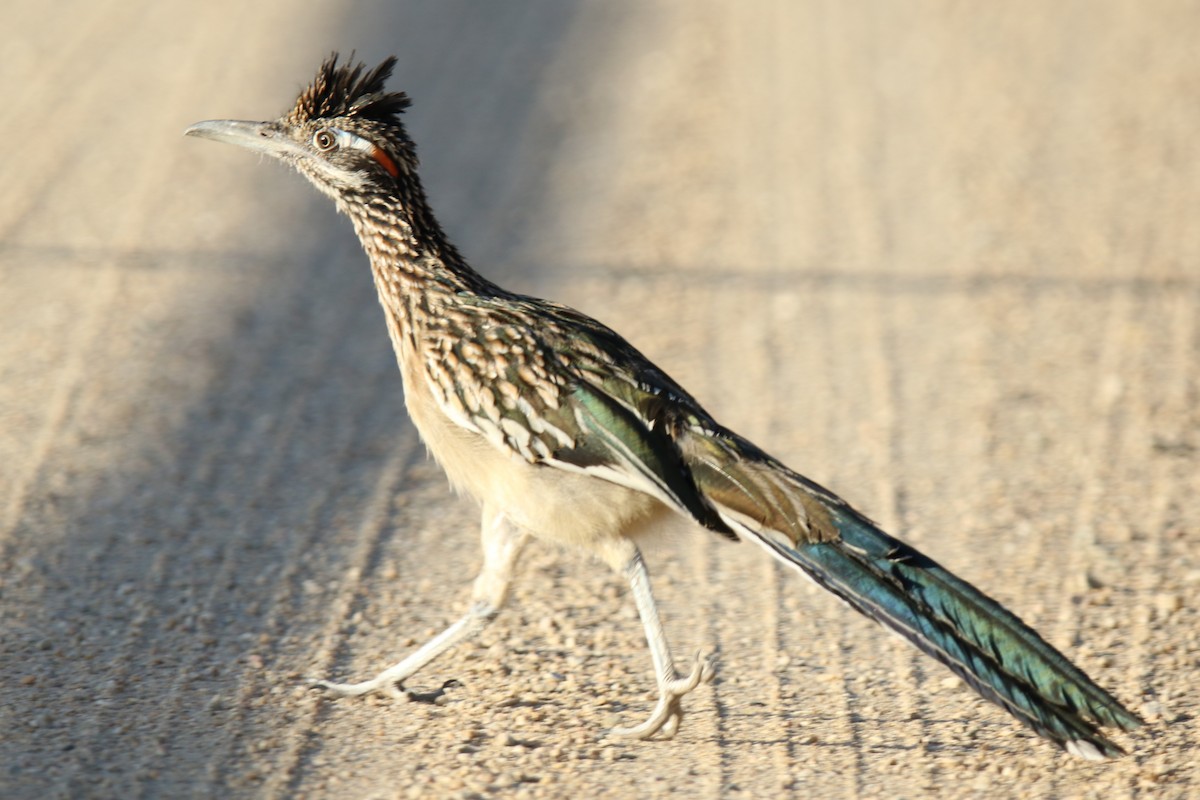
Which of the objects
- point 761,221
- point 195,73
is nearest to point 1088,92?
point 761,221

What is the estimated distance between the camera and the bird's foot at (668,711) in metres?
5.27

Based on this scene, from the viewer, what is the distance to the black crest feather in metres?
5.71

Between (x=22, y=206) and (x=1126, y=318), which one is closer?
(x=1126, y=318)

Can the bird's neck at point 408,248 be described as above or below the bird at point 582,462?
above

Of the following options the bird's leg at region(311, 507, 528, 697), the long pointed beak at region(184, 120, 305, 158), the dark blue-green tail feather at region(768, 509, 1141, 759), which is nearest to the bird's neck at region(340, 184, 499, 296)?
the long pointed beak at region(184, 120, 305, 158)

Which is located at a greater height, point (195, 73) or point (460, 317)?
point (195, 73)

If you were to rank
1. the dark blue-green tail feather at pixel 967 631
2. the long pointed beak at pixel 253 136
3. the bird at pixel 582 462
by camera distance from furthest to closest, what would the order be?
the long pointed beak at pixel 253 136
the bird at pixel 582 462
the dark blue-green tail feather at pixel 967 631

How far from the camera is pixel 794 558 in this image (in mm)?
5031

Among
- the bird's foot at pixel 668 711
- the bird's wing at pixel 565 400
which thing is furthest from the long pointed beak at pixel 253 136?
the bird's foot at pixel 668 711

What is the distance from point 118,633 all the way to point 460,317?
1.74 metres

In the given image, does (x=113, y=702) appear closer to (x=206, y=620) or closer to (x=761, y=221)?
(x=206, y=620)

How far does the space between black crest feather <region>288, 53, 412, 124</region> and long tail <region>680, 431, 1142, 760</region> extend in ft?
5.14

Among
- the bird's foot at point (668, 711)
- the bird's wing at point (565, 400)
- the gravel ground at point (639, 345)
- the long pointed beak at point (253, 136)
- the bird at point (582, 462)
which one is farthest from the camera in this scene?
the long pointed beak at point (253, 136)

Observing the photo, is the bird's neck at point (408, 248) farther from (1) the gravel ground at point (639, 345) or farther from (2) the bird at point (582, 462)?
(1) the gravel ground at point (639, 345)
